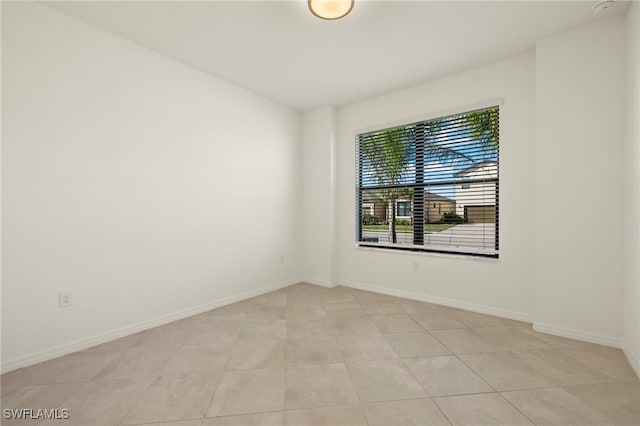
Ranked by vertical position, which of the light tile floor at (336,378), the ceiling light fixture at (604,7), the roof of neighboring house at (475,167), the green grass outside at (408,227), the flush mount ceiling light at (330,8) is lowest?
the light tile floor at (336,378)

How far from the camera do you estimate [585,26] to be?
2.51 m

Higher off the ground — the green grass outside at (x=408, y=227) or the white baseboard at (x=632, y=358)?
the green grass outside at (x=408, y=227)

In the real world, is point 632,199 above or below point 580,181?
below

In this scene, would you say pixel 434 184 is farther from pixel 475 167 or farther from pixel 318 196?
pixel 318 196

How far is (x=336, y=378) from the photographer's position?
1941mm

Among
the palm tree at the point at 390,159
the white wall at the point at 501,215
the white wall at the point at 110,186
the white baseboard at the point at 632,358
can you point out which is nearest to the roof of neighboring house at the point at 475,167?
the white wall at the point at 501,215

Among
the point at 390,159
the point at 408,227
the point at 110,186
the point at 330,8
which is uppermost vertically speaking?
the point at 330,8

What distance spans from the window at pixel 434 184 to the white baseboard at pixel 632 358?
1213 mm

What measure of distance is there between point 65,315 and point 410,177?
3806 mm

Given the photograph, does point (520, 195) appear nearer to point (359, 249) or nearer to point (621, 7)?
point (621, 7)

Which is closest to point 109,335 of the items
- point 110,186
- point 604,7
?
point 110,186

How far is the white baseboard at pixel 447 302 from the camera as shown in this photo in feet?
9.86

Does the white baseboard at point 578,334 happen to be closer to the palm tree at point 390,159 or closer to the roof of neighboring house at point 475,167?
the roof of neighboring house at point 475,167

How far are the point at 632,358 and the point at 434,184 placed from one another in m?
2.25
